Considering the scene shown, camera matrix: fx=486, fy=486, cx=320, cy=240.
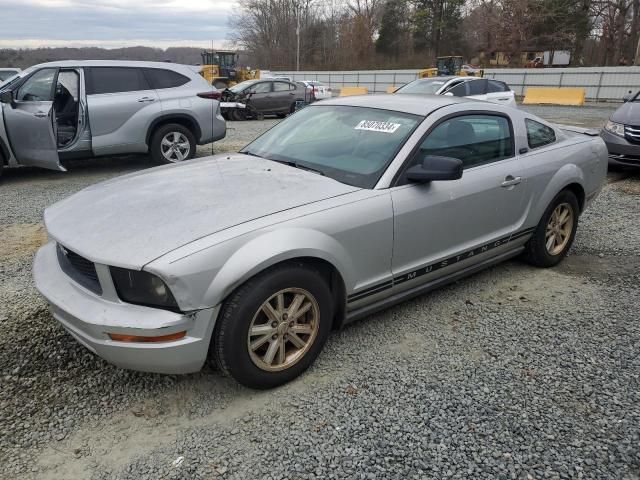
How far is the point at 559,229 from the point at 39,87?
739 cm

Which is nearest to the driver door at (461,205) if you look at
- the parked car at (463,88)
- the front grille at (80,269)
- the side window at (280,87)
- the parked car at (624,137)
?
the front grille at (80,269)

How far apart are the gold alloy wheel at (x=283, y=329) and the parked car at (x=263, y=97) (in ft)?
49.2

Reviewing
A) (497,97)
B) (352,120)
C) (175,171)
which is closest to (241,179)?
(175,171)

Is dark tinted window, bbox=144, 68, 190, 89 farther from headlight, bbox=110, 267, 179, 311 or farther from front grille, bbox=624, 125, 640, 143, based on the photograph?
front grille, bbox=624, 125, 640, 143

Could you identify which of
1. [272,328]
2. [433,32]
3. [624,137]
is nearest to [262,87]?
[624,137]

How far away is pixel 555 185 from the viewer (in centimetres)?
406

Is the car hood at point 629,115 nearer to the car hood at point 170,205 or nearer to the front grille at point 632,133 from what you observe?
the front grille at point 632,133

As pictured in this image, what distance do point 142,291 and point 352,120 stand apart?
6.54ft

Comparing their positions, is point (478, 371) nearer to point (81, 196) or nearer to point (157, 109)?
point (81, 196)

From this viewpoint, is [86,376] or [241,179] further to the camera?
[241,179]

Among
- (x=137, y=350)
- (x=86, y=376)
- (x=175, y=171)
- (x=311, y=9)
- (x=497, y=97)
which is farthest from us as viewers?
(x=311, y=9)

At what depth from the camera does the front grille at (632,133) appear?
299 inches

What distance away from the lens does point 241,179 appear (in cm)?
312

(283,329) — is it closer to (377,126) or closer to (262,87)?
(377,126)
